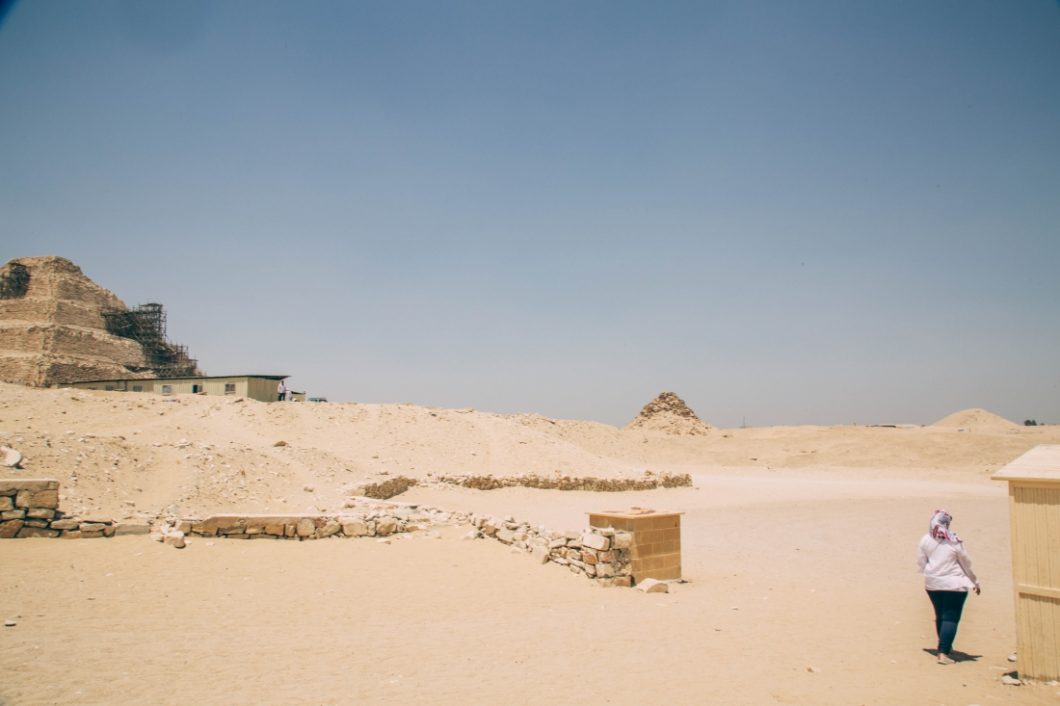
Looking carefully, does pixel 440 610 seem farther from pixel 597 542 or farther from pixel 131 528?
pixel 131 528

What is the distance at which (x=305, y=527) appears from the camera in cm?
1139

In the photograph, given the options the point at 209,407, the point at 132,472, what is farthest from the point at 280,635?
the point at 209,407

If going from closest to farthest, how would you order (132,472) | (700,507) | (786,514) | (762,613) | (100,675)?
(100,675) < (762,613) < (132,472) < (786,514) < (700,507)

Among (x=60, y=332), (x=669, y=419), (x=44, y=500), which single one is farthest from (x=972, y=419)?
(x=60, y=332)

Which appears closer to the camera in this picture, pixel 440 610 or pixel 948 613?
pixel 948 613

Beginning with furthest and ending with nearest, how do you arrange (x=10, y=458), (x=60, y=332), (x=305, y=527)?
(x=60, y=332) → (x=10, y=458) → (x=305, y=527)

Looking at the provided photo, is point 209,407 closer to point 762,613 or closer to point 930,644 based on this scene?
point 762,613

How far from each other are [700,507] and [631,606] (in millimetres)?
13674

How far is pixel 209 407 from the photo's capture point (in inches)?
1181

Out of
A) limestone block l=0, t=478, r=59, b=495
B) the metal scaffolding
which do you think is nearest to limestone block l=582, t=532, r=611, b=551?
limestone block l=0, t=478, r=59, b=495

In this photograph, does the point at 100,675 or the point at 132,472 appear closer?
the point at 100,675

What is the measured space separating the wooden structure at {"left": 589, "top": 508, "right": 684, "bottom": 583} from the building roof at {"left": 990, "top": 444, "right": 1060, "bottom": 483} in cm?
471

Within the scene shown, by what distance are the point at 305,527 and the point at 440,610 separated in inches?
178

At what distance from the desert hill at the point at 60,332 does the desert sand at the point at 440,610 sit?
42609 mm
